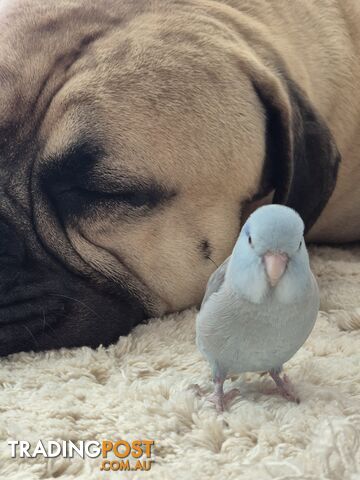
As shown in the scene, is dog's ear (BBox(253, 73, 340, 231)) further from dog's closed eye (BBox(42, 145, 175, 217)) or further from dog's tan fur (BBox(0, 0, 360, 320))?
dog's closed eye (BBox(42, 145, 175, 217))

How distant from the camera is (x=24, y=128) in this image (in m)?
1.32

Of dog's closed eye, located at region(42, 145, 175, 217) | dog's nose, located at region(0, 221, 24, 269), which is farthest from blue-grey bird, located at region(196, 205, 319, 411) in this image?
dog's nose, located at region(0, 221, 24, 269)

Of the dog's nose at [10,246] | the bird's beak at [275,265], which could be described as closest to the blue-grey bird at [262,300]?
the bird's beak at [275,265]

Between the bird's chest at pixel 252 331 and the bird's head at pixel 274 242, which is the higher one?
the bird's head at pixel 274 242

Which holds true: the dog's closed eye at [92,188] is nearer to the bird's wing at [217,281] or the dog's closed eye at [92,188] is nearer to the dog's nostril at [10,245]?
the dog's nostril at [10,245]

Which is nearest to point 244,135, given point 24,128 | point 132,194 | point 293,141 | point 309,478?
point 293,141

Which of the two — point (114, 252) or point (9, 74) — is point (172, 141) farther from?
point (9, 74)

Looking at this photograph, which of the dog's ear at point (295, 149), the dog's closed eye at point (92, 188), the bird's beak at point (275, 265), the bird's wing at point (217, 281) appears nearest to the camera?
the bird's beak at point (275, 265)

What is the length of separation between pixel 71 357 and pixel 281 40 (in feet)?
2.80

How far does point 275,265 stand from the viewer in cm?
88

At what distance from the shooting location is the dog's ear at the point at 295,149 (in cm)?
139

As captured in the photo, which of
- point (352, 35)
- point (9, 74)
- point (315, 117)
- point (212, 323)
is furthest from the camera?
point (352, 35)

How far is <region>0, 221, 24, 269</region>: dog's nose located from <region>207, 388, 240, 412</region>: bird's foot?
0.47 m

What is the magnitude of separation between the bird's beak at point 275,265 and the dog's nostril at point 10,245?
0.58 metres
